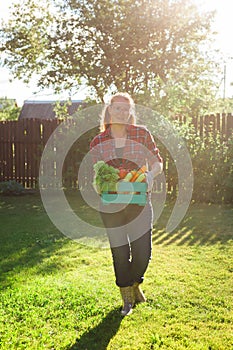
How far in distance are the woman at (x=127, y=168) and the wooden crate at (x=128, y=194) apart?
4cm

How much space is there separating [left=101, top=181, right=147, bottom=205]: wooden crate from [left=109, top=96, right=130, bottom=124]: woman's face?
1.80 ft

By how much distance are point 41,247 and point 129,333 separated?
2.63 metres

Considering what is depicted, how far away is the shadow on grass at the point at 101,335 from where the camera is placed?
295 cm

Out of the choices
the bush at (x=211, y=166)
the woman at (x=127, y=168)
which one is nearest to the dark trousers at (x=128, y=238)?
the woman at (x=127, y=168)

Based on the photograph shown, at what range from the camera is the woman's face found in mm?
3441

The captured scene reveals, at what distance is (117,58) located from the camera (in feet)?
46.8

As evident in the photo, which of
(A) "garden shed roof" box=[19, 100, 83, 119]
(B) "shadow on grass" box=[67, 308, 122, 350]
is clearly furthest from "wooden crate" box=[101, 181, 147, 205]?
(A) "garden shed roof" box=[19, 100, 83, 119]

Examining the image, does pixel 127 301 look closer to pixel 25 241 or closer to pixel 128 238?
pixel 128 238

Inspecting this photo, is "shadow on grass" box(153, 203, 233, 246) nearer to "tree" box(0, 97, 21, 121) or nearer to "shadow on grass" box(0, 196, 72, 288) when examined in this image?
"shadow on grass" box(0, 196, 72, 288)

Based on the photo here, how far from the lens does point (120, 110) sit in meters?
3.44

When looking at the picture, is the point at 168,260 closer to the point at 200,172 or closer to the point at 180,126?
the point at 200,172

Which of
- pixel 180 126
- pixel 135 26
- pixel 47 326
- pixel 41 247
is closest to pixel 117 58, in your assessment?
pixel 135 26

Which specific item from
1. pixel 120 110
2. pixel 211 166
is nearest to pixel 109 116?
pixel 120 110

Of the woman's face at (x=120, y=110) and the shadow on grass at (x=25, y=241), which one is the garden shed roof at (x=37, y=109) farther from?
the woman's face at (x=120, y=110)
